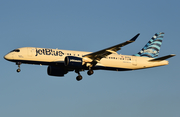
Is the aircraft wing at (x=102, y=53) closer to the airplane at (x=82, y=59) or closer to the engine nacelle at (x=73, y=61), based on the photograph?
the airplane at (x=82, y=59)

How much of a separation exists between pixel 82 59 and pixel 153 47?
15.8 m

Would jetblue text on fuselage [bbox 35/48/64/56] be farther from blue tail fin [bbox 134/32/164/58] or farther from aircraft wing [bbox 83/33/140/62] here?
blue tail fin [bbox 134/32/164/58]

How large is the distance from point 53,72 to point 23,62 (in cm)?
720

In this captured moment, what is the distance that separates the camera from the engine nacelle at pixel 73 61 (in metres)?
44.7

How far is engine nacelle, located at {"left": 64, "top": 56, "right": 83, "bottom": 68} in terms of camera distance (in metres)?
44.7

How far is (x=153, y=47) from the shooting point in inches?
2210

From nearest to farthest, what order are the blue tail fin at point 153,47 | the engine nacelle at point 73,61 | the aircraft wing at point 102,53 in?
1. the aircraft wing at point 102,53
2. the engine nacelle at point 73,61
3. the blue tail fin at point 153,47

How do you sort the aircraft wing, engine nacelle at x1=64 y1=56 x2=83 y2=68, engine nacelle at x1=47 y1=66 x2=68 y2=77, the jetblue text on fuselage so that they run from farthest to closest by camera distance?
engine nacelle at x1=47 y1=66 x2=68 y2=77 < the jetblue text on fuselage < engine nacelle at x1=64 y1=56 x2=83 y2=68 < the aircraft wing

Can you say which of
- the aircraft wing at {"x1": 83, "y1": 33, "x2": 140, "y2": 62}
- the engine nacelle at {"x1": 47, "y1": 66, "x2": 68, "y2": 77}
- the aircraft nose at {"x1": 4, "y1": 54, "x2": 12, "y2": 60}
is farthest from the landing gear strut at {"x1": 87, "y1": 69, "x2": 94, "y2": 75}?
the aircraft nose at {"x1": 4, "y1": 54, "x2": 12, "y2": 60}

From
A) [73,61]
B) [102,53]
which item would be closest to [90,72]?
[102,53]

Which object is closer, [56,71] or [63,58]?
[63,58]

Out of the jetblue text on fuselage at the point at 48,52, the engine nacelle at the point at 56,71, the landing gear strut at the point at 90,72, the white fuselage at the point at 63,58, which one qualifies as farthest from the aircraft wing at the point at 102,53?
the engine nacelle at the point at 56,71

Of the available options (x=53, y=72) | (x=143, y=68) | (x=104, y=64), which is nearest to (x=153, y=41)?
(x=143, y=68)

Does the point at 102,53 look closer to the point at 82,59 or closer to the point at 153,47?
the point at 82,59
